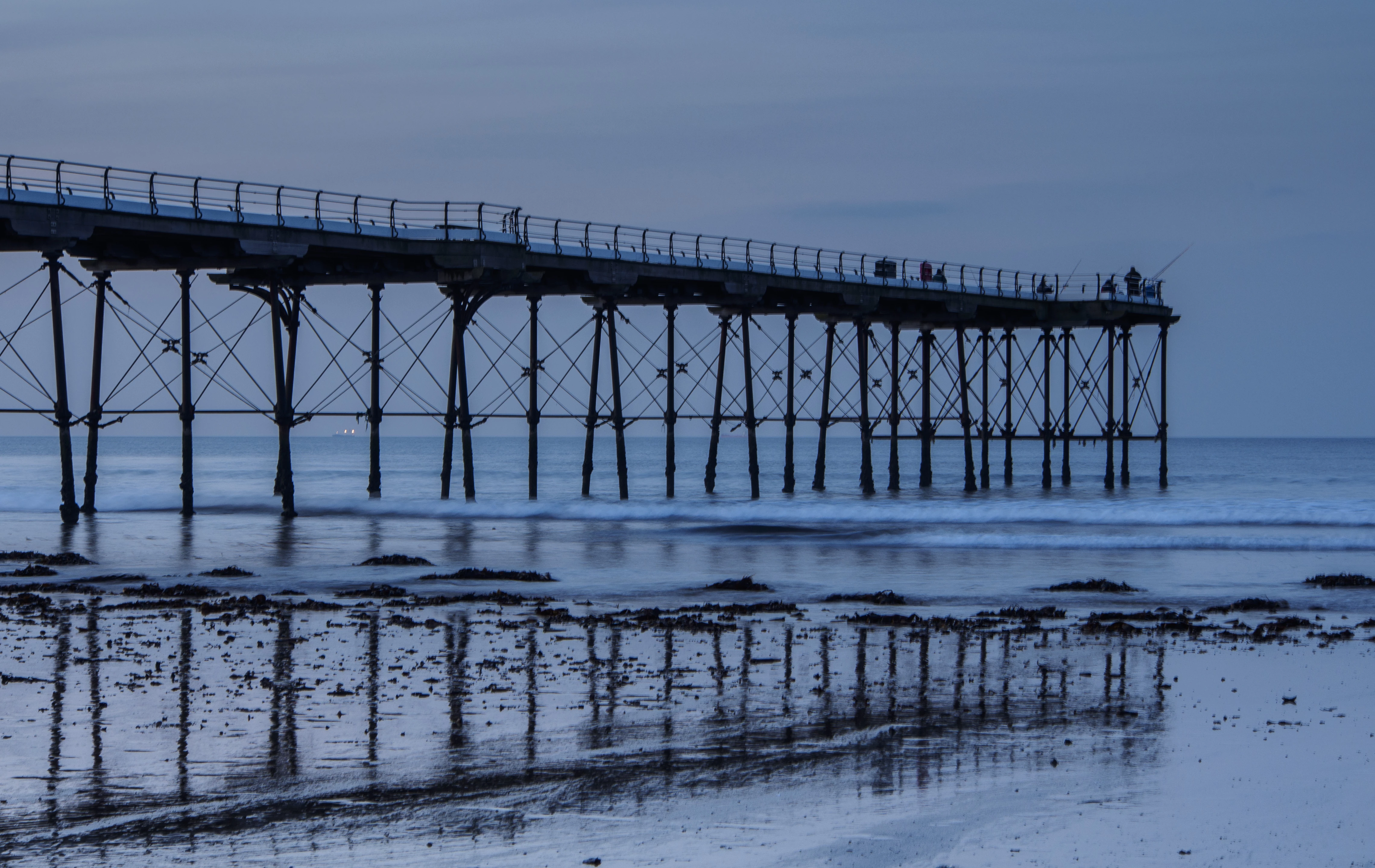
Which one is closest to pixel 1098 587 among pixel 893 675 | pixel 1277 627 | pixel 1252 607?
pixel 1252 607

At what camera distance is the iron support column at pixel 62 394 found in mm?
28000

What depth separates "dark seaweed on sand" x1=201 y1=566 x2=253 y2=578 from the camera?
2133 cm

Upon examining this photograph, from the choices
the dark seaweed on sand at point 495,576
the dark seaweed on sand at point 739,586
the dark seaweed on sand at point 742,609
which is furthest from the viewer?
the dark seaweed on sand at point 495,576

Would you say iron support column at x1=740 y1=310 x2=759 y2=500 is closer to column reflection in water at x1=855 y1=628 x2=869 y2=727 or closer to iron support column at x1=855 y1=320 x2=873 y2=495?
iron support column at x1=855 y1=320 x2=873 y2=495

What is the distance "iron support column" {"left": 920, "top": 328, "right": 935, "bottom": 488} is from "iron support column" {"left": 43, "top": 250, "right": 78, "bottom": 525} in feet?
86.6

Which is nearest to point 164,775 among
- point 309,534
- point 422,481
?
point 309,534

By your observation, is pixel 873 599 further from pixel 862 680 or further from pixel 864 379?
pixel 864 379

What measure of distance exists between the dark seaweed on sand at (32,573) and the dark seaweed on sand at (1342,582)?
1902 cm

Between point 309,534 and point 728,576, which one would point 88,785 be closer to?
point 728,576

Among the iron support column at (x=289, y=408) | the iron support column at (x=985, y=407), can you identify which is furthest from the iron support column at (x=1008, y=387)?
the iron support column at (x=289, y=408)

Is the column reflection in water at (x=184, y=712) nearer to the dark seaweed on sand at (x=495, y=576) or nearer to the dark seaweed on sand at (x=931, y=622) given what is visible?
the dark seaweed on sand at (x=495, y=576)

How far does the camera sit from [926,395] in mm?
50562

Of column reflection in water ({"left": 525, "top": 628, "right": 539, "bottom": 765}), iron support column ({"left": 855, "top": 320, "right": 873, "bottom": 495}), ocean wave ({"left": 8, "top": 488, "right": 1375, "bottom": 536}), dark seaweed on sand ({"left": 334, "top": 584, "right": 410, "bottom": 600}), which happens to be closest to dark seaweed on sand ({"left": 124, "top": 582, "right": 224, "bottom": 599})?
dark seaweed on sand ({"left": 334, "top": 584, "right": 410, "bottom": 600})

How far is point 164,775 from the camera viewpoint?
8570 millimetres
